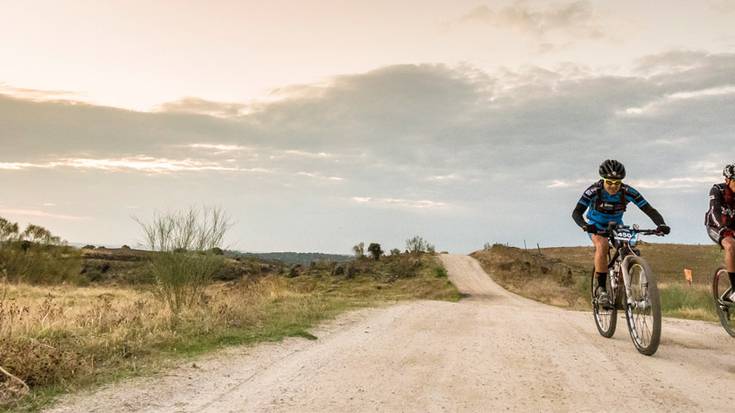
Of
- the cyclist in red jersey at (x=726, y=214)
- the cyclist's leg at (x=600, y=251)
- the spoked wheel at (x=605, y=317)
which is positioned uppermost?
the cyclist in red jersey at (x=726, y=214)

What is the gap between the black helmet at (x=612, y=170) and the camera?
8844mm

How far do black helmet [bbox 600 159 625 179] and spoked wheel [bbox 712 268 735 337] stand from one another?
2.71m

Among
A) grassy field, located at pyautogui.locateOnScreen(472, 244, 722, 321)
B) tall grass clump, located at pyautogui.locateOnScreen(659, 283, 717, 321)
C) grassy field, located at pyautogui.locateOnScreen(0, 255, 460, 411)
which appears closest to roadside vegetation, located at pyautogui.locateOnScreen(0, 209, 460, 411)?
grassy field, located at pyautogui.locateOnScreen(0, 255, 460, 411)

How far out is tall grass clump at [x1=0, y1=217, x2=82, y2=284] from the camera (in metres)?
41.6

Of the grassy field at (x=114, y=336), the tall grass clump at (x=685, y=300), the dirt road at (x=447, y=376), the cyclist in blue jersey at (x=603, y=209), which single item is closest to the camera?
the dirt road at (x=447, y=376)

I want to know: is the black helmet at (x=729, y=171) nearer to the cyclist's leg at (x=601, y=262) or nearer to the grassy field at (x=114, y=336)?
the cyclist's leg at (x=601, y=262)

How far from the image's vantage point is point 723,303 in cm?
945

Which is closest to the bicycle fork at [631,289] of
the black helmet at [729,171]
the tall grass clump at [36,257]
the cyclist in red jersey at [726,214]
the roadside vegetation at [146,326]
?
the cyclist in red jersey at [726,214]

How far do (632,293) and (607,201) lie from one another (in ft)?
5.01

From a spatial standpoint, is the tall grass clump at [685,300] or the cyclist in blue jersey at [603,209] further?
the tall grass clump at [685,300]

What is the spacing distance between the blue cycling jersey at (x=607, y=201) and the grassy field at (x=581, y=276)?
8.53m

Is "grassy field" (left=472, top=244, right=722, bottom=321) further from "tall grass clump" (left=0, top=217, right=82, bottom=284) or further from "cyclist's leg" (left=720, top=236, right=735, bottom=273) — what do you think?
"tall grass clump" (left=0, top=217, right=82, bottom=284)

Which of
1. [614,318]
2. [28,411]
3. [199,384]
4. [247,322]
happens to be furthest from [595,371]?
[247,322]

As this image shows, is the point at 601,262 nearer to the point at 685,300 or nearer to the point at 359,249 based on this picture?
the point at 685,300
